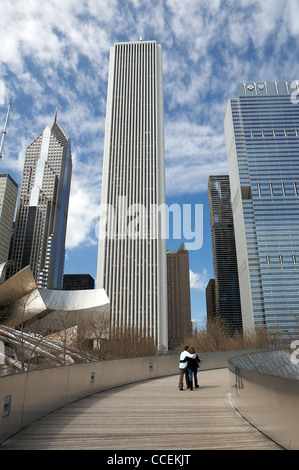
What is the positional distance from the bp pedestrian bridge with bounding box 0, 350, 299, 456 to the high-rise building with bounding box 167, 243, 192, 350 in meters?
167

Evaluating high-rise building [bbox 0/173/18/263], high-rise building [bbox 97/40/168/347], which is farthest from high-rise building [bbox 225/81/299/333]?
high-rise building [bbox 0/173/18/263]

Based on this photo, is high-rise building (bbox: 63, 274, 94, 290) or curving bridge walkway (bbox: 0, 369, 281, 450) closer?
curving bridge walkway (bbox: 0, 369, 281, 450)

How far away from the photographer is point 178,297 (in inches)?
7313

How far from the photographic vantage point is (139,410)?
6.88 m

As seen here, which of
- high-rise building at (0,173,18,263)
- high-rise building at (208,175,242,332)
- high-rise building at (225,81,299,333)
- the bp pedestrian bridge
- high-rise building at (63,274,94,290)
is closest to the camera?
the bp pedestrian bridge

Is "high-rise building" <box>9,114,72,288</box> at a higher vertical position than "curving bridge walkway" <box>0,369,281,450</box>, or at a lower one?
higher

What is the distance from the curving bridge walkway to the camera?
441 cm

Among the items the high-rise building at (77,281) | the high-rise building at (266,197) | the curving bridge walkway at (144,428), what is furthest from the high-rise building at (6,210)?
the curving bridge walkway at (144,428)

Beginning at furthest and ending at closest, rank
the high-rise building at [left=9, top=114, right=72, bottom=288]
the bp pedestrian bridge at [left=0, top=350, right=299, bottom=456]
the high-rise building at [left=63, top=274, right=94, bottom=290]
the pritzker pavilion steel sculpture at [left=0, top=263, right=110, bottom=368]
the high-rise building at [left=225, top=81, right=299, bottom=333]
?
the high-rise building at [left=63, top=274, right=94, bottom=290], the high-rise building at [left=9, top=114, right=72, bottom=288], the high-rise building at [left=225, top=81, right=299, bottom=333], the pritzker pavilion steel sculpture at [left=0, top=263, right=110, bottom=368], the bp pedestrian bridge at [left=0, top=350, right=299, bottom=456]

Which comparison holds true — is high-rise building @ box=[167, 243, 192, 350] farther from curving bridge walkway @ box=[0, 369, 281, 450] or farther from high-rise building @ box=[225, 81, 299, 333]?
curving bridge walkway @ box=[0, 369, 281, 450]

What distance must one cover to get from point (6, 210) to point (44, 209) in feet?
74.0

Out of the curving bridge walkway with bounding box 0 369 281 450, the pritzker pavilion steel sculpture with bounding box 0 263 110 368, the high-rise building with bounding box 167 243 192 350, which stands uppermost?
the high-rise building with bounding box 167 243 192 350
